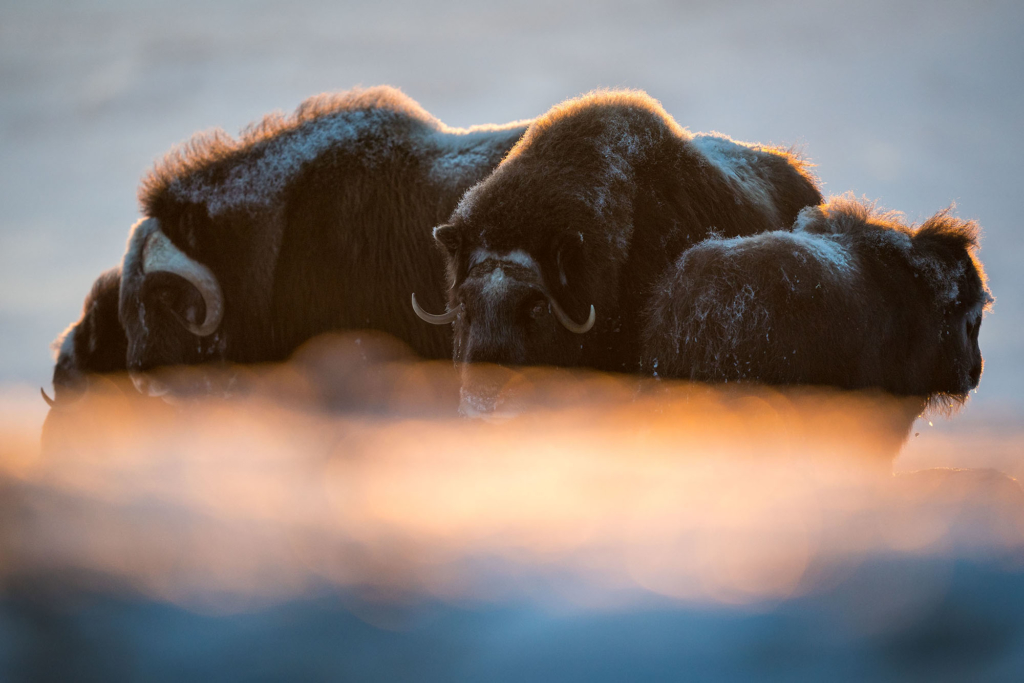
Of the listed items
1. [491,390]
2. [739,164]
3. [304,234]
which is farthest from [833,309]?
[304,234]

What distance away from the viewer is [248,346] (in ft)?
19.7

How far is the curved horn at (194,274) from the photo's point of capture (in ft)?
19.6

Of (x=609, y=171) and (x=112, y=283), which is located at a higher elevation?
(x=609, y=171)

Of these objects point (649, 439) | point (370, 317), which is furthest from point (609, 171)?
point (370, 317)

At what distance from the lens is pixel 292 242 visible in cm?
603

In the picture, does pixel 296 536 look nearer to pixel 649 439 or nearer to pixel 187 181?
pixel 649 439

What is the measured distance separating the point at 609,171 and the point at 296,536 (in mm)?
2565

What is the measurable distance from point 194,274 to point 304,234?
81 centimetres

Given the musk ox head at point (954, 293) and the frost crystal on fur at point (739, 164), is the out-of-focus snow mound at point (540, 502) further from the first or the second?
the frost crystal on fur at point (739, 164)

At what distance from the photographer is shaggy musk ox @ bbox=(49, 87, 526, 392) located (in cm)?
588

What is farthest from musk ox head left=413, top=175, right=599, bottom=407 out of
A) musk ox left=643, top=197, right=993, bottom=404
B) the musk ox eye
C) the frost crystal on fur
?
the musk ox eye

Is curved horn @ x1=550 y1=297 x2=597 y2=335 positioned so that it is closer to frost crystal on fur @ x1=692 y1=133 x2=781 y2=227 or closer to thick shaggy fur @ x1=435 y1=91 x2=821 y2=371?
thick shaggy fur @ x1=435 y1=91 x2=821 y2=371

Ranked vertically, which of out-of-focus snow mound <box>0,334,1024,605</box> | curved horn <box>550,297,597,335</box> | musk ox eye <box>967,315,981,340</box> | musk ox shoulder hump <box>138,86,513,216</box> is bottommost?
out-of-focus snow mound <box>0,334,1024,605</box>

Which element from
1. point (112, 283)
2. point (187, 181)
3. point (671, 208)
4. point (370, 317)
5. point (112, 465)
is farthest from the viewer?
point (112, 283)
